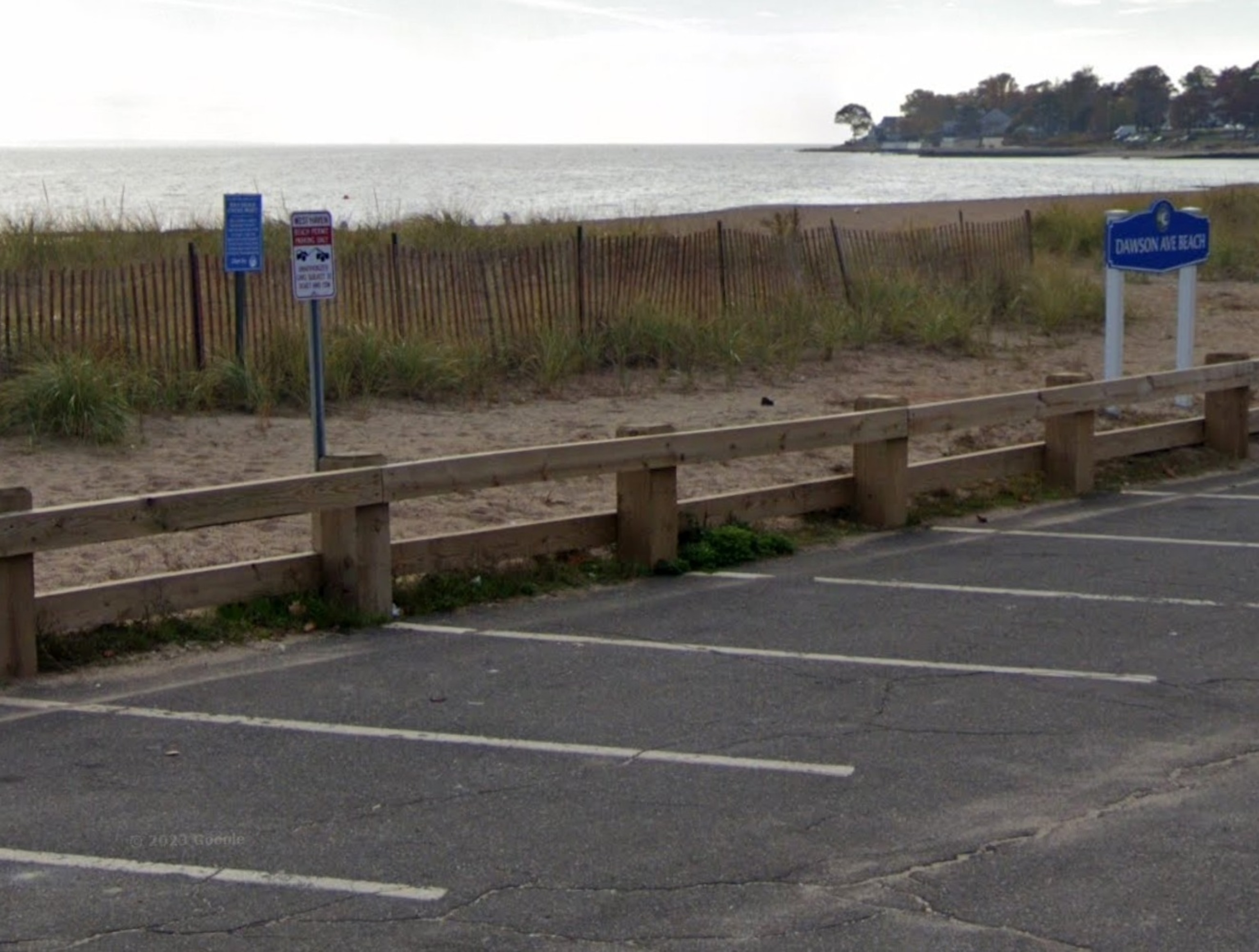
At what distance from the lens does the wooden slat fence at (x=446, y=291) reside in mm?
15758

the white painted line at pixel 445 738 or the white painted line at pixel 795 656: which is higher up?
the white painted line at pixel 445 738

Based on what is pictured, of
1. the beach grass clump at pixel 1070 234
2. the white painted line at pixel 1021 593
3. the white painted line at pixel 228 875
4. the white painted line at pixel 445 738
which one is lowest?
the white painted line at pixel 1021 593

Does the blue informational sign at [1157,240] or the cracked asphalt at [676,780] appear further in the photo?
the blue informational sign at [1157,240]

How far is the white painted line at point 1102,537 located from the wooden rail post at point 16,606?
225 inches

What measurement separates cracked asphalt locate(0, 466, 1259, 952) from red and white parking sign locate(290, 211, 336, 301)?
2376 mm

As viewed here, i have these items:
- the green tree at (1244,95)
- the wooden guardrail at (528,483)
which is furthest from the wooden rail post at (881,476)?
the green tree at (1244,95)

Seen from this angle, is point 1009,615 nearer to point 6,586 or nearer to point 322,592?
point 322,592

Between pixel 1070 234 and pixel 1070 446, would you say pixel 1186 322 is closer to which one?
pixel 1070 446

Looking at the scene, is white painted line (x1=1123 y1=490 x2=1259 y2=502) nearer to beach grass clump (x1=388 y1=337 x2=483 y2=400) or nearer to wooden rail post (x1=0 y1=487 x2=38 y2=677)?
beach grass clump (x1=388 y1=337 x2=483 y2=400)

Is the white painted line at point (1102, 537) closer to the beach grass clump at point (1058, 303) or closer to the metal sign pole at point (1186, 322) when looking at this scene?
the metal sign pole at point (1186, 322)

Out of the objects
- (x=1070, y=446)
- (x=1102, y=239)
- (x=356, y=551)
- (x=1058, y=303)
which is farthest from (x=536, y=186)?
(x=356, y=551)

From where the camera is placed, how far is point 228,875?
518cm

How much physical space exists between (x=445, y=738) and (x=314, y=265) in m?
4.22

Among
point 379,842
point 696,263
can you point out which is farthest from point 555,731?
point 696,263
